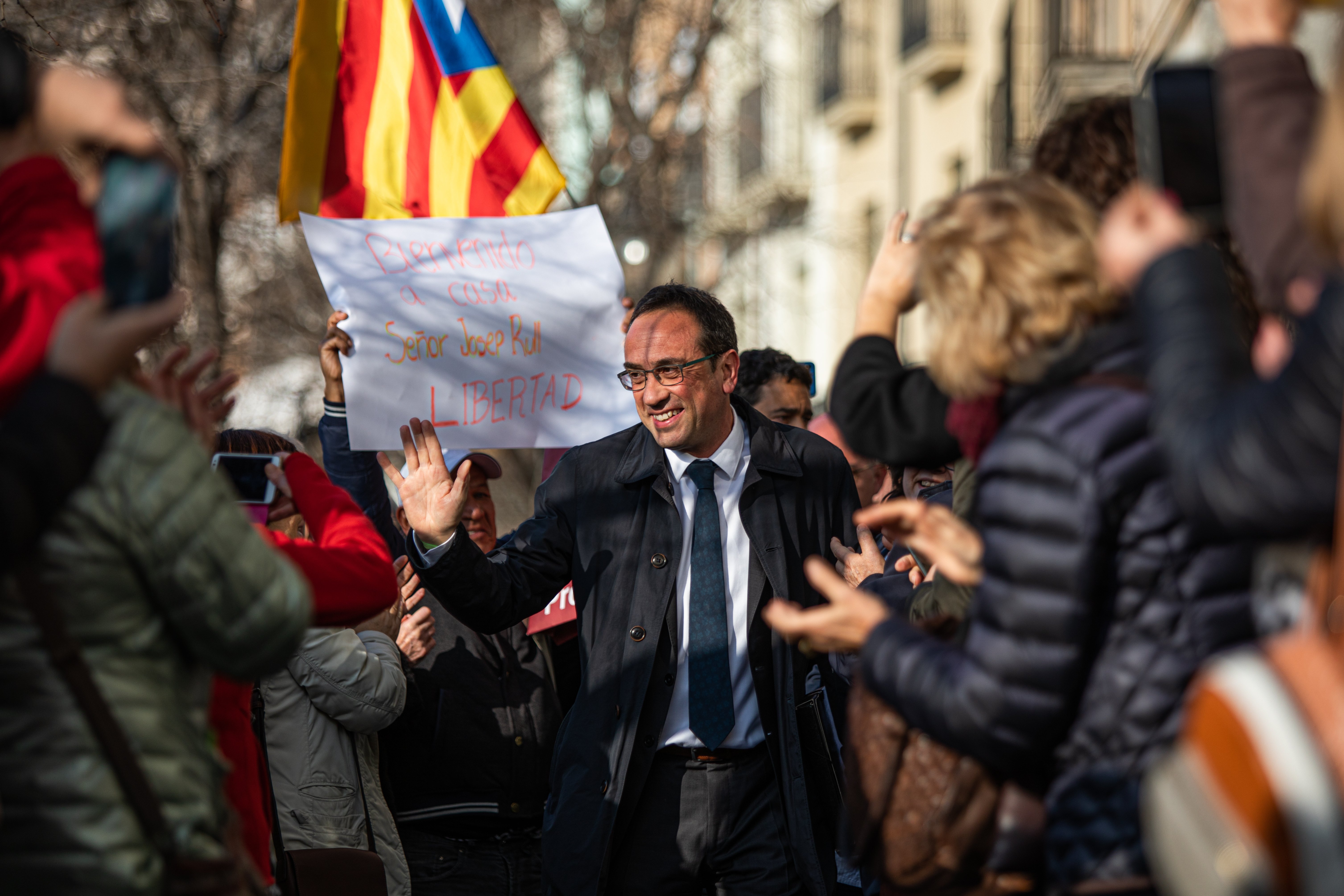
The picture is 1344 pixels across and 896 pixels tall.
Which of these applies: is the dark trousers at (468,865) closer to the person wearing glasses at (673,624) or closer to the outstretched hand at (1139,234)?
the person wearing glasses at (673,624)

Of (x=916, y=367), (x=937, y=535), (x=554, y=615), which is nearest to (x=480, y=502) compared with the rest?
(x=554, y=615)

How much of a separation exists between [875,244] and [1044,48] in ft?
22.8

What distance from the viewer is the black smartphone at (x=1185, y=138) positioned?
2.13 meters

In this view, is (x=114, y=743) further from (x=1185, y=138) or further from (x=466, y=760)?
(x=466, y=760)

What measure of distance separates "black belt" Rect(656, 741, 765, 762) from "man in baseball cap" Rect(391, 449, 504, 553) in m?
1.23

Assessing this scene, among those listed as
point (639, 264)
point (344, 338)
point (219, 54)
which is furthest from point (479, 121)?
point (639, 264)

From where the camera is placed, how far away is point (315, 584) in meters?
2.58

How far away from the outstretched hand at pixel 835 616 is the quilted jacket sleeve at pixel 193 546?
82 cm

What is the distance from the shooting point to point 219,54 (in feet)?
30.0

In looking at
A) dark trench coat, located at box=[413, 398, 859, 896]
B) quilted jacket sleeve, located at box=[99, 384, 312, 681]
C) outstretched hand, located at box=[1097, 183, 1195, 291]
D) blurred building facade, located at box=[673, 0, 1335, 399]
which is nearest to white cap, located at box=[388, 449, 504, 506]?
dark trench coat, located at box=[413, 398, 859, 896]

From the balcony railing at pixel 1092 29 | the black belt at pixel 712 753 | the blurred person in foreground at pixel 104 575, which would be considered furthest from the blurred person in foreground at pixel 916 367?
the balcony railing at pixel 1092 29

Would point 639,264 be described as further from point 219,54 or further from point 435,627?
point 435,627

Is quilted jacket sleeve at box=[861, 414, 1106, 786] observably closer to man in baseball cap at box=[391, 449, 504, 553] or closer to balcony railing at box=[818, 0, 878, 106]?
man in baseball cap at box=[391, 449, 504, 553]

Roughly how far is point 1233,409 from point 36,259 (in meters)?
1.72
